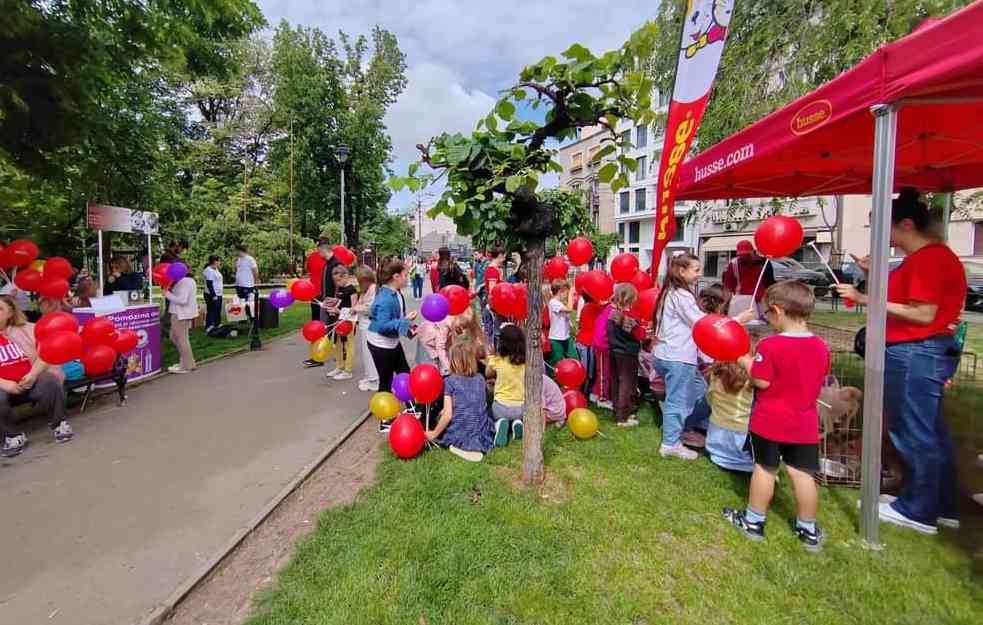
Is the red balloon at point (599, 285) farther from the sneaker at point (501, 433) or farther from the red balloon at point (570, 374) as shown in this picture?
the sneaker at point (501, 433)

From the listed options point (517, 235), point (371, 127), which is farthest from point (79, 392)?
point (371, 127)

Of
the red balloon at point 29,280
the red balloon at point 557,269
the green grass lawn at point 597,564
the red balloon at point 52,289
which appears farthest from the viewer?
the red balloon at point 557,269

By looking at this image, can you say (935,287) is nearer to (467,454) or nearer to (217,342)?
(467,454)

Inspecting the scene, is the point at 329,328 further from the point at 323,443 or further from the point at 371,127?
the point at 371,127

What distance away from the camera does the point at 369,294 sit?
6551 mm

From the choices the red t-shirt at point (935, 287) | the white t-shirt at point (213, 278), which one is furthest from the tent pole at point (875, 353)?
the white t-shirt at point (213, 278)

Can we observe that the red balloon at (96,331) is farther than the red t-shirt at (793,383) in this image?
Yes

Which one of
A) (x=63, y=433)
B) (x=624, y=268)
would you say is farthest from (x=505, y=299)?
(x=63, y=433)

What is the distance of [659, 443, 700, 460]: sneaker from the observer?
427cm

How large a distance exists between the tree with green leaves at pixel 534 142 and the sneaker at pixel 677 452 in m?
2.29

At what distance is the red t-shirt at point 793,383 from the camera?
284 centimetres

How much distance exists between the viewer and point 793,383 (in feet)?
9.35

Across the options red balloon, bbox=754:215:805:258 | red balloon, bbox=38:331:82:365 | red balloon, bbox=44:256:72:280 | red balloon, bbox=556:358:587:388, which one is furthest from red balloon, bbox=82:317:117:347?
red balloon, bbox=754:215:805:258

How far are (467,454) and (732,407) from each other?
89.3 inches
